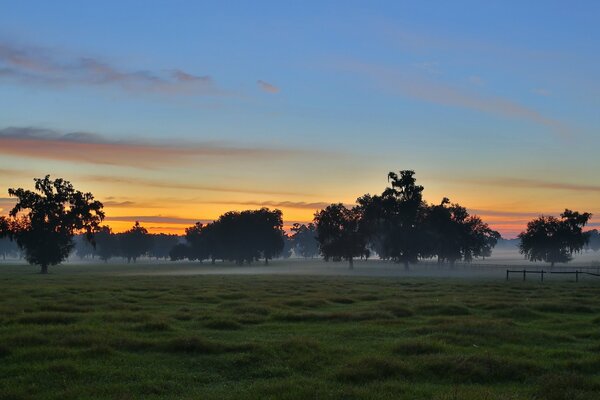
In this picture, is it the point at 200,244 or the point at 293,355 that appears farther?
the point at 200,244

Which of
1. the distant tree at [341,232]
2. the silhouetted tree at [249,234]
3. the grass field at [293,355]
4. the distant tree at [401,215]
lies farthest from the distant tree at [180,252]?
the grass field at [293,355]

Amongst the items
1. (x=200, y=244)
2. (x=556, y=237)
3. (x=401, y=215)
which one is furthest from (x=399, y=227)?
(x=200, y=244)

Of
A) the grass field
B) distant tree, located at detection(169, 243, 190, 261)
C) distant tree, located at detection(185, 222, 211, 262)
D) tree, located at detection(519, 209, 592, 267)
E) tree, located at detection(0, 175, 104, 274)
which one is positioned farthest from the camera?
distant tree, located at detection(169, 243, 190, 261)

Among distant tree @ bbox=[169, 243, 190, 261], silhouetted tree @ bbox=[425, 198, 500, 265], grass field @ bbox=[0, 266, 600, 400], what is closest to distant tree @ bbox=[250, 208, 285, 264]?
distant tree @ bbox=[169, 243, 190, 261]

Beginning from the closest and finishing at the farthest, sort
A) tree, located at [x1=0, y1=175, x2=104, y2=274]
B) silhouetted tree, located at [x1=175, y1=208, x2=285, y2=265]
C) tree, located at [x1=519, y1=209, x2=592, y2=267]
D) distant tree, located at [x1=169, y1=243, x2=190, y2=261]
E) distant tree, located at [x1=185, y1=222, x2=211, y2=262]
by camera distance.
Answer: tree, located at [x1=0, y1=175, x2=104, y2=274] < tree, located at [x1=519, y1=209, x2=592, y2=267] < silhouetted tree, located at [x1=175, y1=208, x2=285, y2=265] < distant tree, located at [x1=185, y1=222, x2=211, y2=262] < distant tree, located at [x1=169, y1=243, x2=190, y2=261]

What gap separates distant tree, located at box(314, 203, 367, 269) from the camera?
5335 inches

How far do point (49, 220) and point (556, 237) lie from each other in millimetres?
117899

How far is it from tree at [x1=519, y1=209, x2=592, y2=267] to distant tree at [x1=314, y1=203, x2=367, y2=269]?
4337 cm

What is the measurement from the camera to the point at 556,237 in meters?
138

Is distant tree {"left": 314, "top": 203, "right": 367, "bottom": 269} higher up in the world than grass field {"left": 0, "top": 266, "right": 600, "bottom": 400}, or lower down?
higher up

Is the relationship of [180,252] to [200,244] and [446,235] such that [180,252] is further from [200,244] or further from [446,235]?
[446,235]

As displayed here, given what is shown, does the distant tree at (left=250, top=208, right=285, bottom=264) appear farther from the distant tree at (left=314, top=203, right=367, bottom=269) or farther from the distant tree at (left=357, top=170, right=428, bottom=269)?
the distant tree at (left=357, top=170, right=428, bottom=269)

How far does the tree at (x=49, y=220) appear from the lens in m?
104

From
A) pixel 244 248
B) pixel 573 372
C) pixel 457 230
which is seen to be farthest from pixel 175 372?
pixel 244 248
